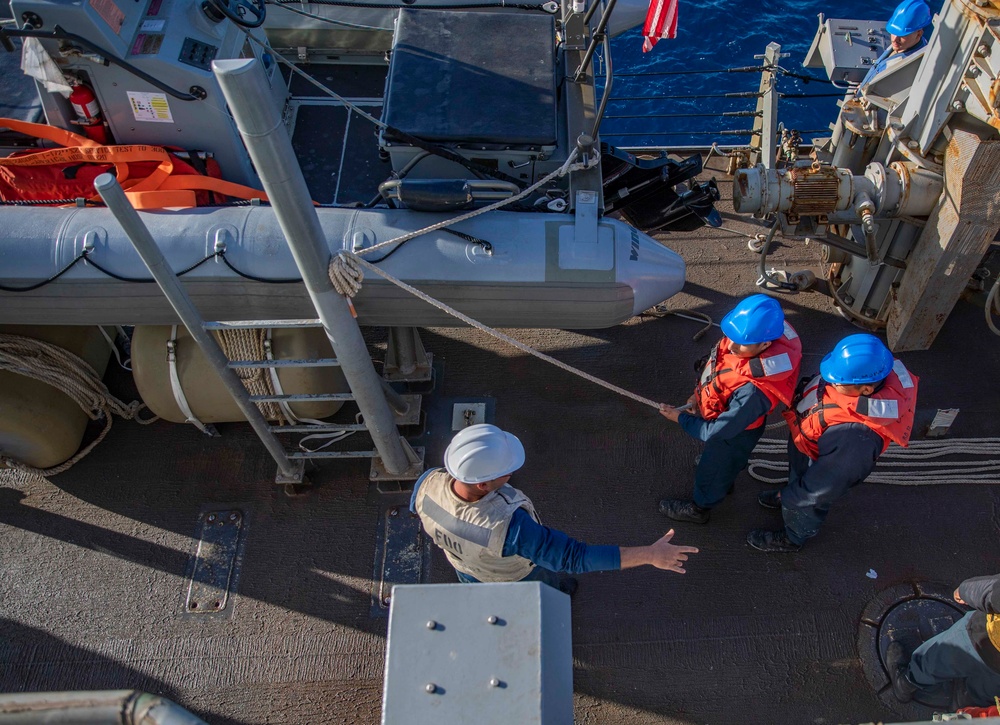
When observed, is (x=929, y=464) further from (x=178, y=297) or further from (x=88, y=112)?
(x=88, y=112)

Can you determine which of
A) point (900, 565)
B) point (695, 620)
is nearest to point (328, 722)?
point (695, 620)

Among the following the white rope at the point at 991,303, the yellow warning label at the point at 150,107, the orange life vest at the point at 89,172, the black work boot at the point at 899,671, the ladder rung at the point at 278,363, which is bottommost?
the black work boot at the point at 899,671

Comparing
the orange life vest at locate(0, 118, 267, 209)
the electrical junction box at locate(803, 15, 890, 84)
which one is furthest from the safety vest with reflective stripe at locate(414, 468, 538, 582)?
the electrical junction box at locate(803, 15, 890, 84)

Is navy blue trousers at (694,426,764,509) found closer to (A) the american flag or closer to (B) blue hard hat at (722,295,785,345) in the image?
(B) blue hard hat at (722,295,785,345)

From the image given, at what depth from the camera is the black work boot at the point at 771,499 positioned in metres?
4.10

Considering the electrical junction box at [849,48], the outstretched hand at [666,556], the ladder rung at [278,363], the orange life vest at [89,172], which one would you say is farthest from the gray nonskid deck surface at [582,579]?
the electrical junction box at [849,48]

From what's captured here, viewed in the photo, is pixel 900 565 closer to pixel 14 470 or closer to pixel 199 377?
pixel 199 377

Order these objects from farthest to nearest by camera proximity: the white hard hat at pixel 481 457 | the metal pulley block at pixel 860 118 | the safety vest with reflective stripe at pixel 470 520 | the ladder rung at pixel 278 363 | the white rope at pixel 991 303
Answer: the metal pulley block at pixel 860 118 < the white rope at pixel 991 303 < the ladder rung at pixel 278 363 < the safety vest with reflective stripe at pixel 470 520 < the white hard hat at pixel 481 457

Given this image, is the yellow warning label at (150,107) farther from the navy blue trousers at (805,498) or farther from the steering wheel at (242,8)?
the navy blue trousers at (805,498)

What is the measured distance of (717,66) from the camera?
10031 millimetres

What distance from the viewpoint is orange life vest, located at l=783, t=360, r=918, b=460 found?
123 inches

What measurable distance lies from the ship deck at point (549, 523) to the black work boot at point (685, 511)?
6cm

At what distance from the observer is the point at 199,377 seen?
4180 mm

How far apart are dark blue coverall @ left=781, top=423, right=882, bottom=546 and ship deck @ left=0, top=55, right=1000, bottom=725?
513 mm
